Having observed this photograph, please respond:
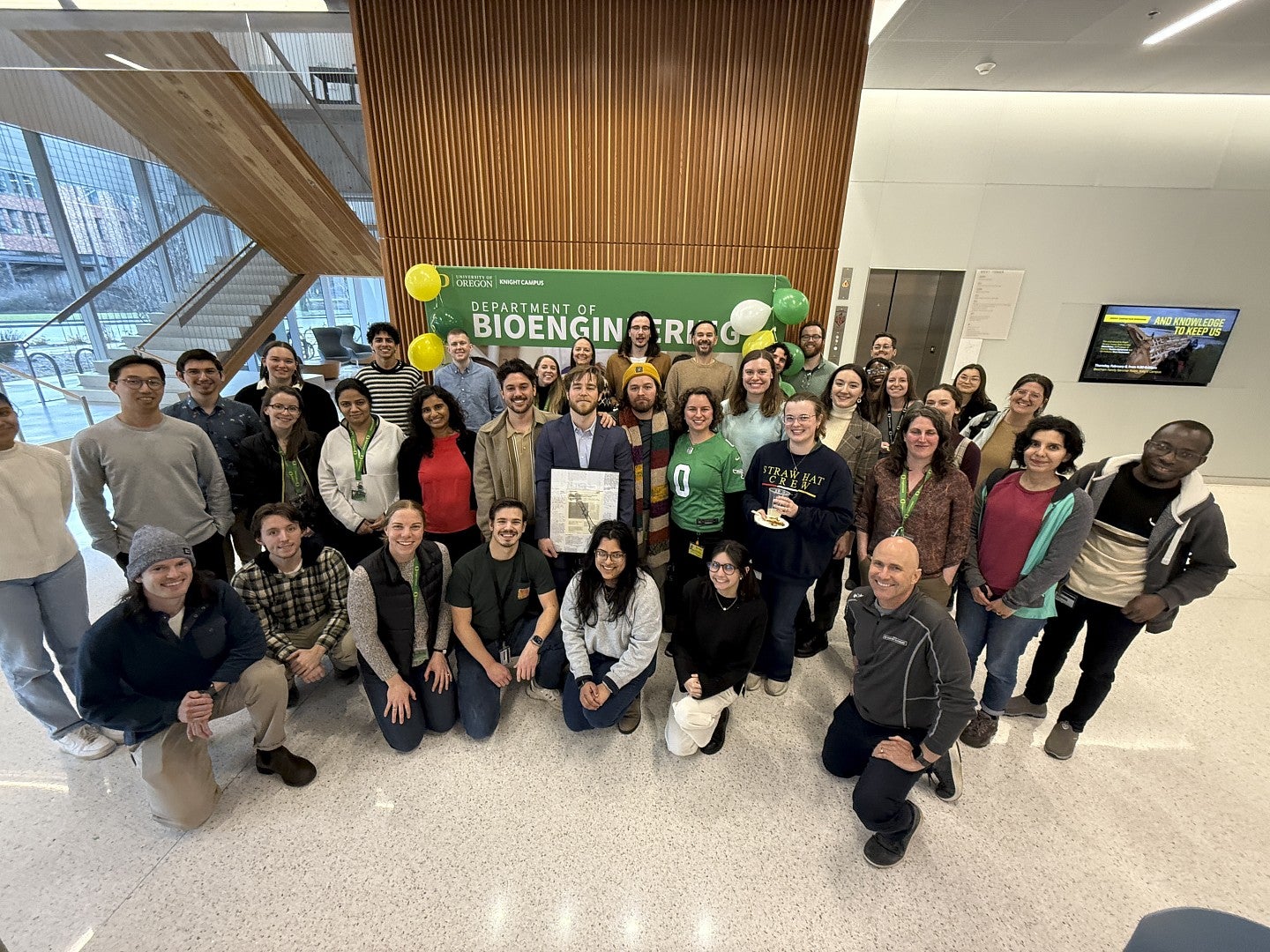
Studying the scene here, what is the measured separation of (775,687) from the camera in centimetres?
285

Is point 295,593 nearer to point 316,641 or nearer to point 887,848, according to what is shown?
point 316,641

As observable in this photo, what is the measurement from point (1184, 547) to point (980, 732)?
1228 mm

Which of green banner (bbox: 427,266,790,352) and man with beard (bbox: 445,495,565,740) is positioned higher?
green banner (bbox: 427,266,790,352)

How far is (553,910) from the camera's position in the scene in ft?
5.94

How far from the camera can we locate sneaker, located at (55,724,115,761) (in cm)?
237

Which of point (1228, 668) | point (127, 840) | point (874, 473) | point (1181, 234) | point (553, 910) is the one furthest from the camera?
point (1181, 234)

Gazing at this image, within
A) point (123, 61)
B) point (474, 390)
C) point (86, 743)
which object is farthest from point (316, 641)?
point (123, 61)

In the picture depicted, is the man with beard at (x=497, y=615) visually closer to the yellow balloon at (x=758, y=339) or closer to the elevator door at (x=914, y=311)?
the yellow balloon at (x=758, y=339)

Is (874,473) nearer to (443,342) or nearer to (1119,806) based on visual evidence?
(1119,806)

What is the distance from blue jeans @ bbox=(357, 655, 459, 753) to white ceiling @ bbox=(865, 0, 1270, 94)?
564 cm

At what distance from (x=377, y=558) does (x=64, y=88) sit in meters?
7.88

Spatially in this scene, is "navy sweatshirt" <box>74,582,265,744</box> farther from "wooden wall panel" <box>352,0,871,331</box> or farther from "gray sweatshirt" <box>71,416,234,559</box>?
"wooden wall panel" <box>352,0,871,331</box>

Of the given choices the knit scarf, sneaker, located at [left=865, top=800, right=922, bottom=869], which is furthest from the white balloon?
sneaker, located at [left=865, top=800, right=922, bottom=869]

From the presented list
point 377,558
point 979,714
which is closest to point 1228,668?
point 979,714
